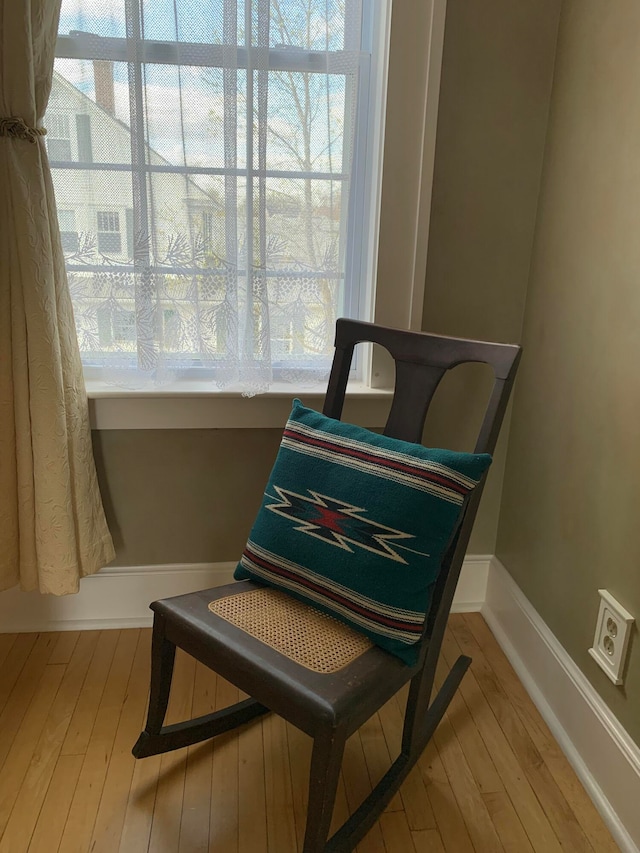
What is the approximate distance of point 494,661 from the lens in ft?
5.65

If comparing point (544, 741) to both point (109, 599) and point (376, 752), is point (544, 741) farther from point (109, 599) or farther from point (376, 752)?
point (109, 599)

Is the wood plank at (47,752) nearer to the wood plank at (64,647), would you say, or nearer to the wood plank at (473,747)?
the wood plank at (64,647)

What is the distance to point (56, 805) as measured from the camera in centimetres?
126

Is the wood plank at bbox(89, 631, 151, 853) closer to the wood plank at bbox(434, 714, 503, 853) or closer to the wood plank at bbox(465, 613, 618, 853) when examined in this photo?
the wood plank at bbox(434, 714, 503, 853)

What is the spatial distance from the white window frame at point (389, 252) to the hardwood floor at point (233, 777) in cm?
67

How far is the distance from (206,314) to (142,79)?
0.52m

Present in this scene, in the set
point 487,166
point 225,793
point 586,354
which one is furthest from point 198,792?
Answer: point 487,166

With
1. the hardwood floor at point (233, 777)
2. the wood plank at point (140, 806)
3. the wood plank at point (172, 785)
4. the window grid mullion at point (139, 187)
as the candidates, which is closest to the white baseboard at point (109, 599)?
the hardwood floor at point (233, 777)

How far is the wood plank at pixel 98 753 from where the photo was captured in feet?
3.94

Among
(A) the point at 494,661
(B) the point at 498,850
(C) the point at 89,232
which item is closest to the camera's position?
(B) the point at 498,850

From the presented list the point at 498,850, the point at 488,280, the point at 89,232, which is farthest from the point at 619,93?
the point at 498,850

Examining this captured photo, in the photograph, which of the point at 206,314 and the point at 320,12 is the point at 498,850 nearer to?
the point at 206,314

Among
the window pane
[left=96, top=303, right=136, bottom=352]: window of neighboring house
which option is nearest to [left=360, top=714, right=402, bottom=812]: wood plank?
[left=96, top=303, right=136, bottom=352]: window of neighboring house

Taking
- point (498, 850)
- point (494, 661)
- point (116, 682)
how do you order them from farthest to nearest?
point (494, 661) → point (116, 682) → point (498, 850)
